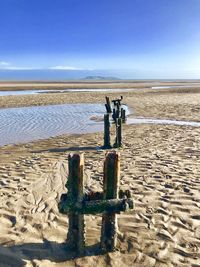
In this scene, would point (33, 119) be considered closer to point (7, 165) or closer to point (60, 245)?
point (7, 165)

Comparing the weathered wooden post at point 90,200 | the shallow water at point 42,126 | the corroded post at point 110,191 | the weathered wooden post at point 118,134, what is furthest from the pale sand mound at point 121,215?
the shallow water at point 42,126

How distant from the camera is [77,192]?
580 centimetres

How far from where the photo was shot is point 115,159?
573 cm

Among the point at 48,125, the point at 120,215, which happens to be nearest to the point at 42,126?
the point at 48,125

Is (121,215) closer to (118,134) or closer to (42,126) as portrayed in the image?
(118,134)

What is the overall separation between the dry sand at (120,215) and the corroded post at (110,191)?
23 cm

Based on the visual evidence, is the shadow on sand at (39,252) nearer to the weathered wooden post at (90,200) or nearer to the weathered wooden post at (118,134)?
the weathered wooden post at (90,200)

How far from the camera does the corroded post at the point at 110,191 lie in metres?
5.74

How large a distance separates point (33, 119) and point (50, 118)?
128 cm

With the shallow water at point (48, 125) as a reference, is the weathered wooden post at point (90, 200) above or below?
above

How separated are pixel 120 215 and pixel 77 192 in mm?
2158

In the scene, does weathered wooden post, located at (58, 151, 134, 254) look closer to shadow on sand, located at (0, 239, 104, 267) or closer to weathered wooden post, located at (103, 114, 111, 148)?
shadow on sand, located at (0, 239, 104, 267)

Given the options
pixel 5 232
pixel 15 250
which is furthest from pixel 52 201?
pixel 15 250

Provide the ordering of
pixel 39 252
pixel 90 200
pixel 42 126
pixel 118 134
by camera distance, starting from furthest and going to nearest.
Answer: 1. pixel 42 126
2. pixel 118 134
3. pixel 39 252
4. pixel 90 200
